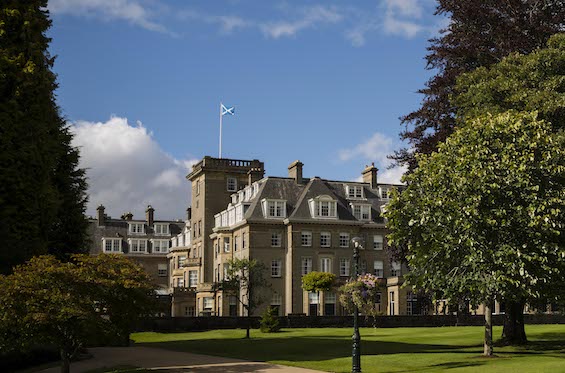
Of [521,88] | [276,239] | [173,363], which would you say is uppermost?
[521,88]

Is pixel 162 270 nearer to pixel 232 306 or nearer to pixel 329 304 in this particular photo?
pixel 232 306

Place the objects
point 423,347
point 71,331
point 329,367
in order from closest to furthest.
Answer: point 71,331 < point 329,367 < point 423,347

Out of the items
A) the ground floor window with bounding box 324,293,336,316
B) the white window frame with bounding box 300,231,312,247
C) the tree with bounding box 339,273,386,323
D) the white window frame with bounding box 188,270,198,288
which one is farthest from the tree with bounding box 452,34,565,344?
the white window frame with bounding box 188,270,198,288

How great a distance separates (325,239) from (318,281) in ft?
22.6

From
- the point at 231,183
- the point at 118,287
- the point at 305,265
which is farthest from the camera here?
the point at 231,183

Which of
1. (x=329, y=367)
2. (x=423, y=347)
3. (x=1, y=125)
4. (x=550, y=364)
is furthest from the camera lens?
(x=423, y=347)

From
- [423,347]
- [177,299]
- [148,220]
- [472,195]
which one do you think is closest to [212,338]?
[423,347]

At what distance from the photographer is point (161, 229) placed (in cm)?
11194

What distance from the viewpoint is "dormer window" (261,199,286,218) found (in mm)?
73562

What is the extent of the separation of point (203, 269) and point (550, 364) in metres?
63.0

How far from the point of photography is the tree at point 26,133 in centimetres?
3064

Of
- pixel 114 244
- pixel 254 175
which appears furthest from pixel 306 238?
pixel 114 244

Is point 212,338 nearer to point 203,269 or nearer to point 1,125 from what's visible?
point 1,125

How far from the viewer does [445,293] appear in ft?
94.2
